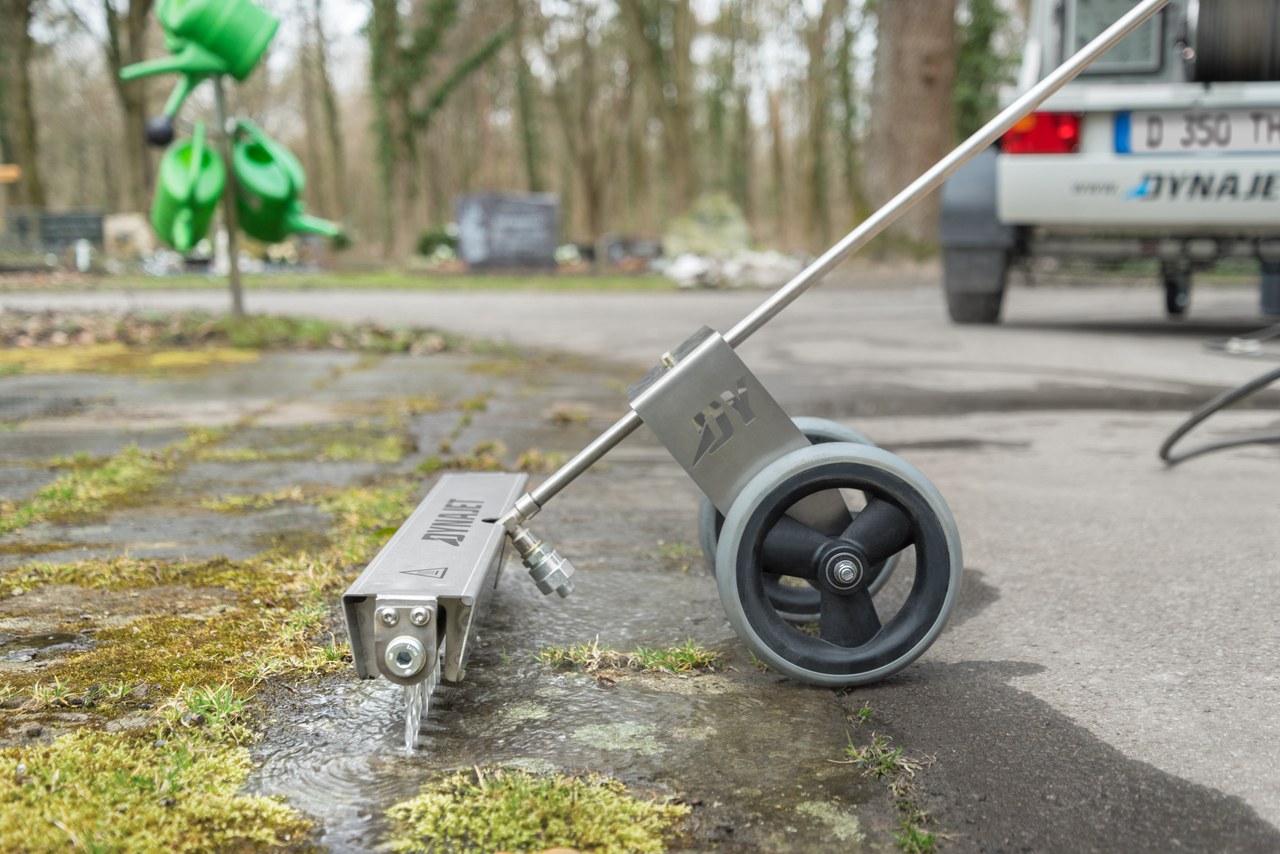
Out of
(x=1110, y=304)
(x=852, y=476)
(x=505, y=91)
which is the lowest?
(x=1110, y=304)

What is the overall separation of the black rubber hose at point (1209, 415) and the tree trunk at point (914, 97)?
1123 centimetres

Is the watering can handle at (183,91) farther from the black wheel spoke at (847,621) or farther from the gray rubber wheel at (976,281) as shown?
the black wheel spoke at (847,621)

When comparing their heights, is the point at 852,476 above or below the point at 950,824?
above

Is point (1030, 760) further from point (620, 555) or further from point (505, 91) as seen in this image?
point (505, 91)

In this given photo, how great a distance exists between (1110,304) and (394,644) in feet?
33.9

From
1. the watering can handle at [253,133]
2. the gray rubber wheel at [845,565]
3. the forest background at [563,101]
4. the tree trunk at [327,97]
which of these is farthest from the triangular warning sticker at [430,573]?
the tree trunk at [327,97]

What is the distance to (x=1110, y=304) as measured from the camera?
1087 centimetres

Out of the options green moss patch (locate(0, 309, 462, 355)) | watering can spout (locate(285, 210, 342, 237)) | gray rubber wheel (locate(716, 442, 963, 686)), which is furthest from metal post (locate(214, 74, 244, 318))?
gray rubber wheel (locate(716, 442, 963, 686))

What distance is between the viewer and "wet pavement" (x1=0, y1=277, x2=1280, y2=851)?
159 cm

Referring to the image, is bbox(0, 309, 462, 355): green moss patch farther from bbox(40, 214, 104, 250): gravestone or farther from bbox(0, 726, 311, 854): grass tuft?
bbox(40, 214, 104, 250): gravestone

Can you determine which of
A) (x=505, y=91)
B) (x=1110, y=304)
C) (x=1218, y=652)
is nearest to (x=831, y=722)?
(x=1218, y=652)

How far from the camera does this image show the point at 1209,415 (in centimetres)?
378

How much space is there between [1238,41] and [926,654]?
5629mm

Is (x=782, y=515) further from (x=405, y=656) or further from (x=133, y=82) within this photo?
(x=133, y=82)
